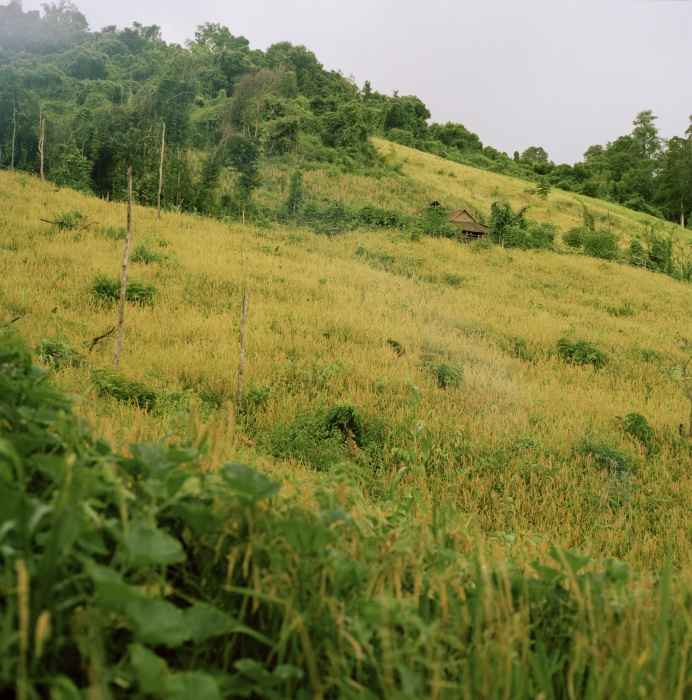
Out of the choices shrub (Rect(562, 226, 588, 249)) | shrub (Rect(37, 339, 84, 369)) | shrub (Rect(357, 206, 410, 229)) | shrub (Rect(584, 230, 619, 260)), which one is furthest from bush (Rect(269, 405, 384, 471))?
shrub (Rect(562, 226, 588, 249))

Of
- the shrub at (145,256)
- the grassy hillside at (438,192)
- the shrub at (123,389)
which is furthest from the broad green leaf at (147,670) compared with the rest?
the grassy hillside at (438,192)

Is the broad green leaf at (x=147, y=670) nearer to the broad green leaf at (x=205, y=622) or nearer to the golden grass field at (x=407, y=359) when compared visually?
the broad green leaf at (x=205, y=622)

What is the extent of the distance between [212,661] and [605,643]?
896 millimetres

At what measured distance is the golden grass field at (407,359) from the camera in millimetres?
4992

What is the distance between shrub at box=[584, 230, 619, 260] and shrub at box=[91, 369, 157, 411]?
3152cm

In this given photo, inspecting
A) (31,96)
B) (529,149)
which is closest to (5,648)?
(31,96)

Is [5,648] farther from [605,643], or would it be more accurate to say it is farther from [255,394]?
[255,394]

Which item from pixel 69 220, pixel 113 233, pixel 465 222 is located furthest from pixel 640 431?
pixel 465 222

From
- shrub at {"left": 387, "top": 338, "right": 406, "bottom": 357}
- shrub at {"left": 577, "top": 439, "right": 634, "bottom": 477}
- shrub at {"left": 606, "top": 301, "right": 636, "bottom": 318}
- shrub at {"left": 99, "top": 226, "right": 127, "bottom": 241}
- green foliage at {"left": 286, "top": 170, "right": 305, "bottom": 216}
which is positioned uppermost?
green foliage at {"left": 286, "top": 170, "right": 305, "bottom": 216}

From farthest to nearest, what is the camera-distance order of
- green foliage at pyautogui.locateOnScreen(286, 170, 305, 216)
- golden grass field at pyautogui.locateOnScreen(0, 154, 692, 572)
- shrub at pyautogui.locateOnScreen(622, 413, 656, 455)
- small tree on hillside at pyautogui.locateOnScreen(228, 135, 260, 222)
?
small tree on hillside at pyautogui.locateOnScreen(228, 135, 260, 222) → green foliage at pyautogui.locateOnScreen(286, 170, 305, 216) → shrub at pyautogui.locateOnScreen(622, 413, 656, 455) → golden grass field at pyautogui.locateOnScreen(0, 154, 692, 572)

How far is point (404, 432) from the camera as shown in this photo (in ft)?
21.5

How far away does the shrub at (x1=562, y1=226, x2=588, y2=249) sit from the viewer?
35.2 metres

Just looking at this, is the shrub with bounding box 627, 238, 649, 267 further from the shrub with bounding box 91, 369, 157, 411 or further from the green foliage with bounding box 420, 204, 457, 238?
the shrub with bounding box 91, 369, 157, 411

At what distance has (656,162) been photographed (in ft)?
244
